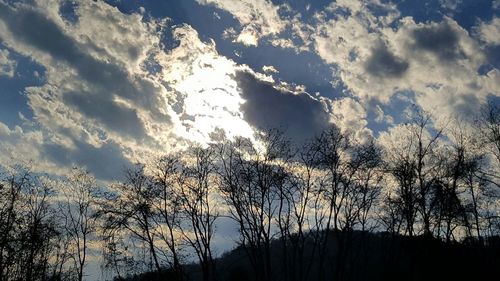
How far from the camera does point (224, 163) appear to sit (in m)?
33.9

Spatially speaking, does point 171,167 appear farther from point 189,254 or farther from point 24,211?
point 24,211

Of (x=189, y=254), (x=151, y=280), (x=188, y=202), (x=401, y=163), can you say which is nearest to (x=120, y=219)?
(x=188, y=202)

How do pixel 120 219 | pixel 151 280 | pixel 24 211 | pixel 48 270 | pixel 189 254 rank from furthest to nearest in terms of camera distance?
pixel 48 270 → pixel 151 280 → pixel 24 211 → pixel 189 254 → pixel 120 219

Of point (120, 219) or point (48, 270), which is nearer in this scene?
point (120, 219)

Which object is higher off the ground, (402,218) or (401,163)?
(401,163)

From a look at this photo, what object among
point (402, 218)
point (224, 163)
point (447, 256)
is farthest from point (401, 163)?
point (224, 163)

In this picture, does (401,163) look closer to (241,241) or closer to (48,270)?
(241,241)

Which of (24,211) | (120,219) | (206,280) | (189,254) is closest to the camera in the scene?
(120,219)

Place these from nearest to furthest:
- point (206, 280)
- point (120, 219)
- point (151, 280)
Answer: point (120, 219) < point (206, 280) < point (151, 280)

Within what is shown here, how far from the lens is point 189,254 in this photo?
3653 centimetres

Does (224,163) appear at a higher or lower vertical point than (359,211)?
higher

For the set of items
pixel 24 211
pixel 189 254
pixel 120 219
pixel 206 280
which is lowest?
pixel 206 280

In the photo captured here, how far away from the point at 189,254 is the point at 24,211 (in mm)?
16563

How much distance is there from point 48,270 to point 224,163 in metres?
33.4
